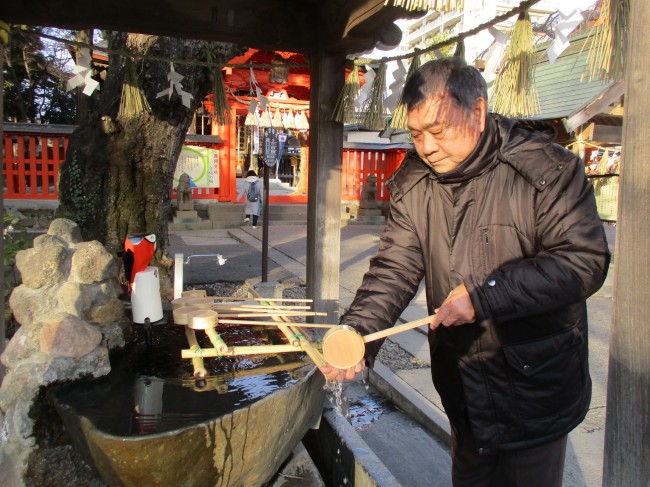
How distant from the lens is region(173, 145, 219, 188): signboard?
13.7 metres

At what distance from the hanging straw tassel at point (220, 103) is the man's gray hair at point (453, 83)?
8.04 feet

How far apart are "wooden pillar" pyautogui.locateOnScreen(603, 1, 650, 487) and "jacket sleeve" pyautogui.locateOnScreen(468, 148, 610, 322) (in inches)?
11.3

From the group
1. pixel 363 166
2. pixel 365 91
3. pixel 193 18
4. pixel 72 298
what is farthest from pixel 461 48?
pixel 363 166

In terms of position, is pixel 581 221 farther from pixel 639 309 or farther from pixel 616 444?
pixel 616 444

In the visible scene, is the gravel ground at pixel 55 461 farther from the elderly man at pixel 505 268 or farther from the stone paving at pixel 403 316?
the stone paving at pixel 403 316

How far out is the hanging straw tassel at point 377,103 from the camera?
3.44 m

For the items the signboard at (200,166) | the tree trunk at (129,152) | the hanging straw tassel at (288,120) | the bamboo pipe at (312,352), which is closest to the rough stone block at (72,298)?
the bamboo pipe at (312,352)

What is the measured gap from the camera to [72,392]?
1912 millimetres

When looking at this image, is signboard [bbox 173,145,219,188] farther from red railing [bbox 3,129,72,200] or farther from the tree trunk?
the tree trunk

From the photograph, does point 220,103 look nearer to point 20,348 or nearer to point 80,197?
point 80,197

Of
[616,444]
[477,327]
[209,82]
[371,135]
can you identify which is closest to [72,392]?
[477,327]

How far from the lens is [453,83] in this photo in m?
1.57

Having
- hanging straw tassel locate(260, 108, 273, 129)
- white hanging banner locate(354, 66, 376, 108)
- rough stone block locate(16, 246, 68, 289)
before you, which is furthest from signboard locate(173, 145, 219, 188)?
rough stone block locate(16, 246, 68, 289)

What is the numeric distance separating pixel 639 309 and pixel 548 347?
47 centimetres
